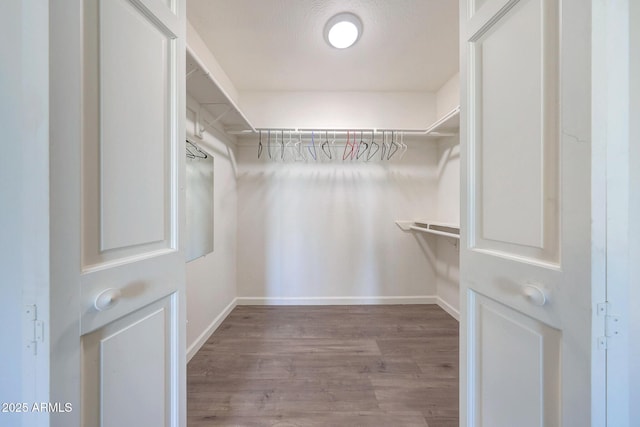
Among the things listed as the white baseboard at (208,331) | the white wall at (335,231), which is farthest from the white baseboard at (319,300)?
the white baseboard at (208,331)

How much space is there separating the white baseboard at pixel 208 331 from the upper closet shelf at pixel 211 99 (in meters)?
1.72

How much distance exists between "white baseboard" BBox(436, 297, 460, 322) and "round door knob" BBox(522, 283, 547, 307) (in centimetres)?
210

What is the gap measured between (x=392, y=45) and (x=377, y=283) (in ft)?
7.82

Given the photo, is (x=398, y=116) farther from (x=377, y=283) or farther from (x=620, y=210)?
(x=620, y=210)

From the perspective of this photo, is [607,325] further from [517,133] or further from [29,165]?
[29,165]

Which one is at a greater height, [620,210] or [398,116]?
[398,116]

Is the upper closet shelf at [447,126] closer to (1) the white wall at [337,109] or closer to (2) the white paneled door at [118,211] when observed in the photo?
(1) the white wall at [337,109]

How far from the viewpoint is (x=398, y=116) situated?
2.78 m

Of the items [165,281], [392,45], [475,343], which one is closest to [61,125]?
[165,281]

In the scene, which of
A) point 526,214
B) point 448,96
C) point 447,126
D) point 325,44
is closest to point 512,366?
point 526,214

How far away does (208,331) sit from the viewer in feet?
6.95

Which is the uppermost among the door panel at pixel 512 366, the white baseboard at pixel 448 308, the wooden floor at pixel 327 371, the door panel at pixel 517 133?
the door panel at pixel 517 133

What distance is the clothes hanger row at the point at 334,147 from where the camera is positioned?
2.63m

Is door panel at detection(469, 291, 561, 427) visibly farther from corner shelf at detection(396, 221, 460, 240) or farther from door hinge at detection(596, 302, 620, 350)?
corner shelf at detection(396, 221, 460, 240)
